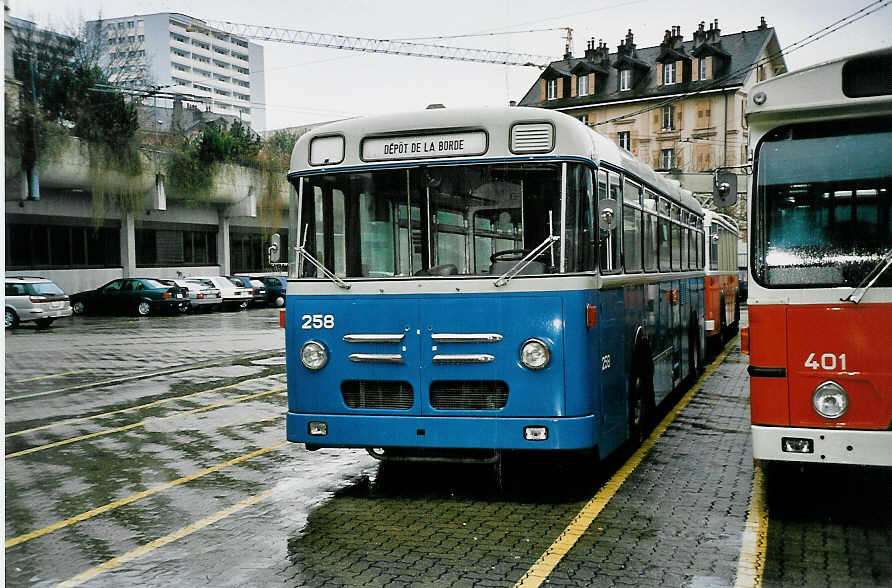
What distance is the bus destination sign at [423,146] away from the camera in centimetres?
716

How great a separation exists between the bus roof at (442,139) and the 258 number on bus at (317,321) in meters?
1.12

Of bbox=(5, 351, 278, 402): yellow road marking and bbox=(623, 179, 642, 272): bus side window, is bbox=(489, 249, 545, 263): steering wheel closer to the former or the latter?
bbox=(623, 179, 642, 272): bus side window

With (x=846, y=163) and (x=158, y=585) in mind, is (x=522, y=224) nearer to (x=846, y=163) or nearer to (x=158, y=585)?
(x=846, y=163)

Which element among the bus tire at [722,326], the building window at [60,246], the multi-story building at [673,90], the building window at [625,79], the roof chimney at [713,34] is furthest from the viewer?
the building window at [625,79]

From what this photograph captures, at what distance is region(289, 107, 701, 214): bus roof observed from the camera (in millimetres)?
7074

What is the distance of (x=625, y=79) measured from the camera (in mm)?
68875

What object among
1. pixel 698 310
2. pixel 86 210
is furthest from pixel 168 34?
pixel 698 310

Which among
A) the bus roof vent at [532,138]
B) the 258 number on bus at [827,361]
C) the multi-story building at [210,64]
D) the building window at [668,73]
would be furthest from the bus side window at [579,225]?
the multi-story building at [210,64]

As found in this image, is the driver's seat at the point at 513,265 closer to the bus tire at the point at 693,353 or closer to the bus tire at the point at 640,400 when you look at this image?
the bus tire at the point at 640,400

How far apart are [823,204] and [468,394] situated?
2.75 meters

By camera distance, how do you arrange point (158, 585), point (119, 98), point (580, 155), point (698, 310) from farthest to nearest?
point (119, 98) < point (698, 310) < point (580, 155) < point (158, 585)

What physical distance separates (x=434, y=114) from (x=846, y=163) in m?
2.92

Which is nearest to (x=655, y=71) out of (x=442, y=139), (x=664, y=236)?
(x=664, y=236)

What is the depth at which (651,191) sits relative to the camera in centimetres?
1038
